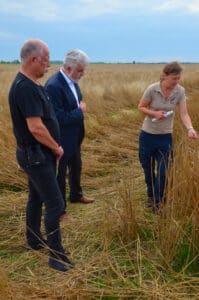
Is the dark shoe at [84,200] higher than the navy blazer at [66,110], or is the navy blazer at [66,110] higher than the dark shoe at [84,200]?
the navy blazer at [66,110]

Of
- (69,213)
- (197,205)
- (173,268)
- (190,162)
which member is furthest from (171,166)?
(69,213)

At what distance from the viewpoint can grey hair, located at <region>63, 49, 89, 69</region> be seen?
153 inches

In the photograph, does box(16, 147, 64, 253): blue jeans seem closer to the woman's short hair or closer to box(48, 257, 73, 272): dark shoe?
box(48, 257, 73, 272): dark shoe

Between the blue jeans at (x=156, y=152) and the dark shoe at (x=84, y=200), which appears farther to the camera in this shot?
the dark shoe at (x=84, y=200)

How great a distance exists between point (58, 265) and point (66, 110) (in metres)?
1.45

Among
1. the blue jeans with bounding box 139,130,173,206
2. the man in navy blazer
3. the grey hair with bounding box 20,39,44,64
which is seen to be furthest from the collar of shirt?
the grey hair with bounding box 20,39,44,64

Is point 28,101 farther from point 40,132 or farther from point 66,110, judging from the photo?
point 66,110

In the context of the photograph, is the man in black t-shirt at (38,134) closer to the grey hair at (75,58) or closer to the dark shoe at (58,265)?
the dark shoe at (58,265)

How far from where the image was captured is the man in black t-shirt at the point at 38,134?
291 centimetres

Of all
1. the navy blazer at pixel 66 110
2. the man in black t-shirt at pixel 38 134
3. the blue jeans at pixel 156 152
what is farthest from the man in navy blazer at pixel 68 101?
the man in black t-shirt at pixel 38 134

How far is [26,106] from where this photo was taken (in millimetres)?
2883

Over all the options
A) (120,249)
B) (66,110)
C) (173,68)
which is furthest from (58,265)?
(173,68)

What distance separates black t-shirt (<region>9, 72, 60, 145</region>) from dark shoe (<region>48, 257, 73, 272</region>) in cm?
82

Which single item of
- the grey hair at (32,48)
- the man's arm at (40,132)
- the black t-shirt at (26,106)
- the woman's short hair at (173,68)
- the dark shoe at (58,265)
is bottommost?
the dark shoe at (58,265)
